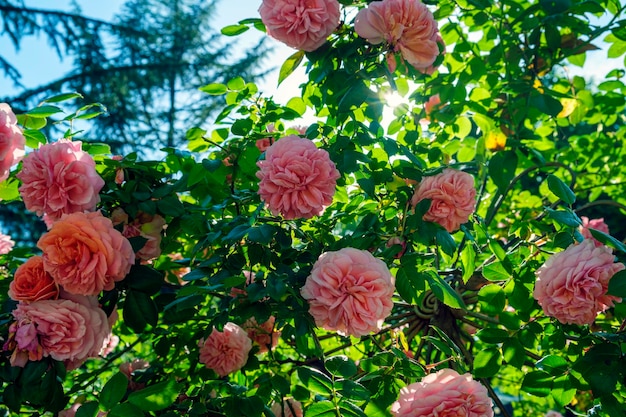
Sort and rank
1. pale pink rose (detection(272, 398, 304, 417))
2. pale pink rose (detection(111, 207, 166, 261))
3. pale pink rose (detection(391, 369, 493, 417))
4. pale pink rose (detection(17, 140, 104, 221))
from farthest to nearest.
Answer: pale pink rose (detection(272, 398, 304, 417)) < pale pink rose (detection(111, 207, 166, 261)) < pale pink rose (detection(17, 140, 104, 221)) < pale pink rose (detection(391, 369, 493, 417))

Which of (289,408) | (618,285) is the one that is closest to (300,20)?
(618,285)

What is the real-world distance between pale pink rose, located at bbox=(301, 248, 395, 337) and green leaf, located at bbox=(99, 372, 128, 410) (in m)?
0.37

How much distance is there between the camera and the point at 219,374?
1594 mm

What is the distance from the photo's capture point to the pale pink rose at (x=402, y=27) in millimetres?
→ 1271

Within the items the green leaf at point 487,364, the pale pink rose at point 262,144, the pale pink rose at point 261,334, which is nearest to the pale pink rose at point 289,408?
the pale pink rose at point 261,334

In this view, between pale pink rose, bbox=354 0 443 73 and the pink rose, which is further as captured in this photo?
the pink rose

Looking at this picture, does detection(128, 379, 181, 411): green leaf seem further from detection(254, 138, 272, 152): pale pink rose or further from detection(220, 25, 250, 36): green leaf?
detection(220, 25, 250, 36): green leaf

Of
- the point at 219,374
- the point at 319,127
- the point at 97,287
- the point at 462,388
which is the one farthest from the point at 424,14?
the point at 219,374

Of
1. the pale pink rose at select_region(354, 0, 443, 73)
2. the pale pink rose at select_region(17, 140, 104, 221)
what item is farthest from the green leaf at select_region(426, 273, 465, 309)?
the pale pink rose at select_region(17, 140, 104, 221)

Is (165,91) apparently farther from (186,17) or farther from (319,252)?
(319,252)

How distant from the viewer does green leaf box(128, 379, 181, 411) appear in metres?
1.04

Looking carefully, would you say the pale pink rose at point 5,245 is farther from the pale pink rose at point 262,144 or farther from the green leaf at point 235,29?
the green leaf at point 235,29

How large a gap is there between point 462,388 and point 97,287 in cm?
73

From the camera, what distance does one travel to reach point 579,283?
1165mm
